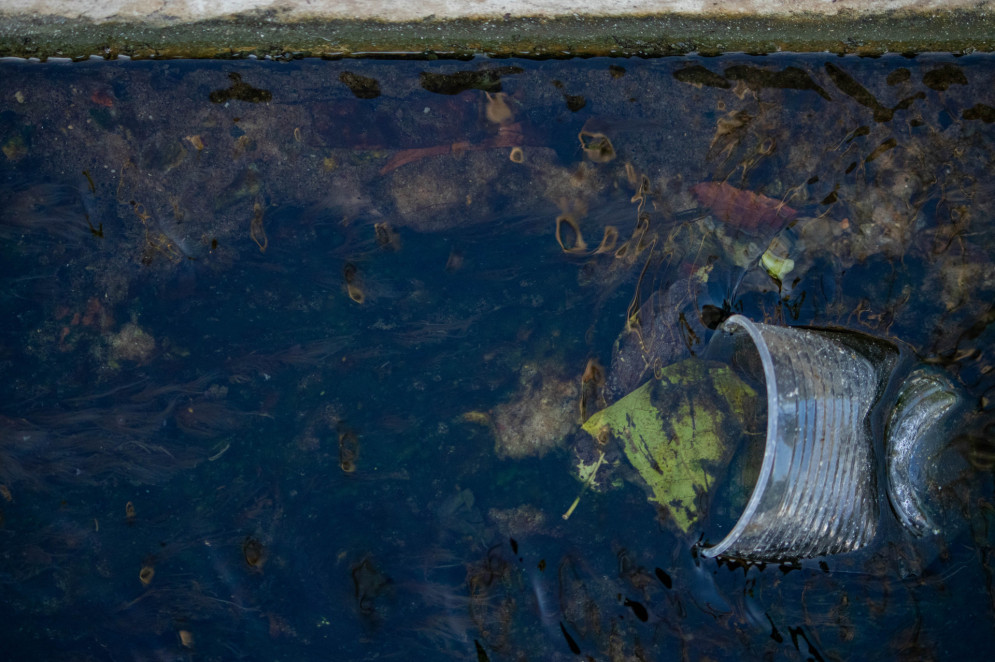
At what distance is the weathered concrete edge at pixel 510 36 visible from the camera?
11.8 feet

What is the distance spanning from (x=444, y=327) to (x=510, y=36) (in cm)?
174

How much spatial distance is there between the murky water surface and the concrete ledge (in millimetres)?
117

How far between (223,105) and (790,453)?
3.67 meters

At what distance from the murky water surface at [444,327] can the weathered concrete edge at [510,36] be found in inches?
3.9

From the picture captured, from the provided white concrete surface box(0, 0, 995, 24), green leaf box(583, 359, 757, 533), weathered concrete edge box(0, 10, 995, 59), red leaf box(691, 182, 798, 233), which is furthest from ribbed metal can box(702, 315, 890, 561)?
white concrete surface box(0, 0, 995, 24)

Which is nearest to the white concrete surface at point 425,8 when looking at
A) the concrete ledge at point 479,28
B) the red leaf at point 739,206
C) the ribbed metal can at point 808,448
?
the concrete ledge at point 479,28

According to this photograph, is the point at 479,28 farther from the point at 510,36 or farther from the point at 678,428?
the point at 678,428

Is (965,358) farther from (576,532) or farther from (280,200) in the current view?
(280,200)

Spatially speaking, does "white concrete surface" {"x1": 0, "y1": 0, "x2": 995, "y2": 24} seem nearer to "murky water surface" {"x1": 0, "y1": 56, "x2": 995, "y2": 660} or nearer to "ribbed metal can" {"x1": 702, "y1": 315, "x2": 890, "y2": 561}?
"murky water surface" {"x1": 0, "y1": 56, "x2": 995, "y2": 660}

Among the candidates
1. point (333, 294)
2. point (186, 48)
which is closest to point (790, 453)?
point (333, 294)

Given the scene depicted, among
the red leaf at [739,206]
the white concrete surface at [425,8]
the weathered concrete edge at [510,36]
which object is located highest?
the white concrete surface at [425,8]

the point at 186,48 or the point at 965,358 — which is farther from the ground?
the point at 186,48

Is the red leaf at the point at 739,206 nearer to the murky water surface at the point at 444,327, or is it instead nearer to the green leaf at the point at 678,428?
the murky water surface at the point at 444,327

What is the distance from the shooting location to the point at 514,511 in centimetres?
381
